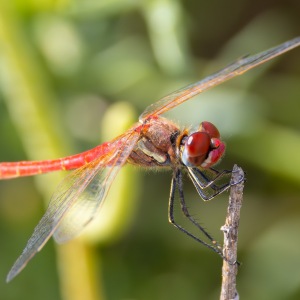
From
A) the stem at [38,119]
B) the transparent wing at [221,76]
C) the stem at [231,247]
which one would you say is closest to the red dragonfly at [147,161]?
the transparent wing at [221,76]

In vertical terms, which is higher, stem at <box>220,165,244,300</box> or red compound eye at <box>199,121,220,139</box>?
red compound eye at <box>199,121,220,139</box>

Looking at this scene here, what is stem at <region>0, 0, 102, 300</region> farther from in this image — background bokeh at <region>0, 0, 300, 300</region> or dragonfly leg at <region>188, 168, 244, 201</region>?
dragonfly leg at <region>188, 168, 244, 201</region>

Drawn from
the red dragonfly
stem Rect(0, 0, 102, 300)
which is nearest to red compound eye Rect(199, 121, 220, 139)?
the red dragonfly

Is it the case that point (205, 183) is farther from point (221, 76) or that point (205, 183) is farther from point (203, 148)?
point (221, 76)

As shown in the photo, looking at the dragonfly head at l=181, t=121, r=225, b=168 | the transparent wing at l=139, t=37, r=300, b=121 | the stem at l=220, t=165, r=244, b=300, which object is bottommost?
the stem at l=220, t=165, r=244, b=300

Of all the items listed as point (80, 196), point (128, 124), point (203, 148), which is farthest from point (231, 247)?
point (128, 124)

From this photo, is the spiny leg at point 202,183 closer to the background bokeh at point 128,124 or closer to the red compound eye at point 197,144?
the red compound eye at point 197,144

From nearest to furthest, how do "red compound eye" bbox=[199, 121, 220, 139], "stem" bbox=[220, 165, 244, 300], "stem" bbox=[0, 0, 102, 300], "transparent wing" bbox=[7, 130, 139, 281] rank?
"stem" bbox=[220, 165, 244, 300] → "transparent wing" bbox=[7, 130, 139, 281] → "red compound eye" bbox=[199, 121, 220, 139] → "stem" bbox=[0, 0, 102, 300]

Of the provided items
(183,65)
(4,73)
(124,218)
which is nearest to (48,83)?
(4,73)

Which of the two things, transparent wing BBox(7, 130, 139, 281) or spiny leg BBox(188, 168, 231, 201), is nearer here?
transparent wing BBox(7, 130, 139, 281)
